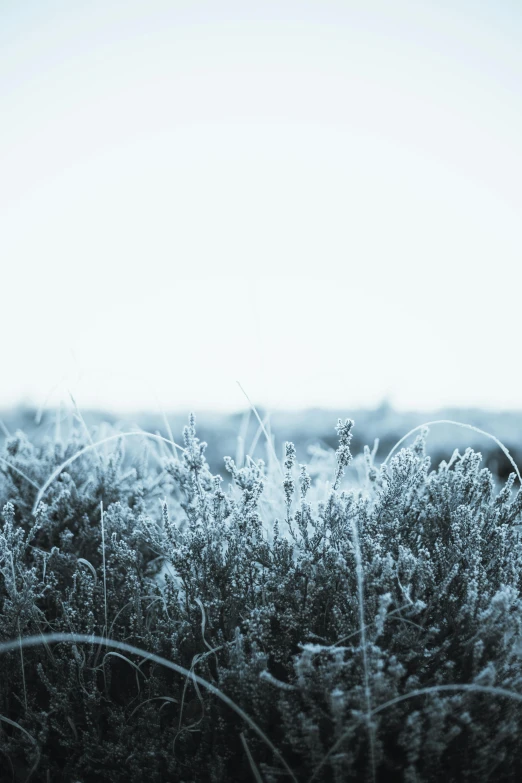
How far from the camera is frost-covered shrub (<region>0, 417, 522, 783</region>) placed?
1.29 m

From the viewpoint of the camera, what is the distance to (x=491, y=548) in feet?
5.69

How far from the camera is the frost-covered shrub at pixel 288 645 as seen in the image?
1.29 m

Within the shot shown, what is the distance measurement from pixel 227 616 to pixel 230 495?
1.77ft

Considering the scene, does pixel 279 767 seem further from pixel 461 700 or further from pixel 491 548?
pixel 491 548

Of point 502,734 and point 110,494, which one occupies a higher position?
point 110,494

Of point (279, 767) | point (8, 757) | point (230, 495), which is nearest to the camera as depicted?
point (279, 767)

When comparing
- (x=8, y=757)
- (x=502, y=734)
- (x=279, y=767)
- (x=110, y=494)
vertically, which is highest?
(x=110, y=494)

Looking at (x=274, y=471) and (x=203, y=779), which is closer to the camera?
(x=203, y=779)

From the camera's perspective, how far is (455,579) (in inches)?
65.1

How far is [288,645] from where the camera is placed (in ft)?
5.19

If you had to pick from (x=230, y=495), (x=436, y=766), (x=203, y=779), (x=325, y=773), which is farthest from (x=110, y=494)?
(x=436, y=766)

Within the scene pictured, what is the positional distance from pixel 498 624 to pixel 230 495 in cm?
107

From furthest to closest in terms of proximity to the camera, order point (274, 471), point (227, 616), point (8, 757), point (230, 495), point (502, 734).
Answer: point (274, 471), point (230, 495), point (227, 616), point (8, 757), point (502, 734)

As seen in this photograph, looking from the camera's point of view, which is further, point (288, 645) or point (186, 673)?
point (288, 645)
